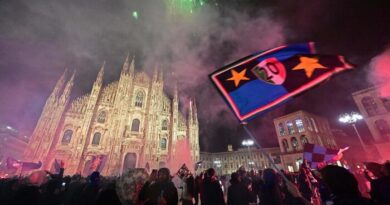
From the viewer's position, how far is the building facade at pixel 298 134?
31.5m

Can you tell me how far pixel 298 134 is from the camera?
3275 centimetres

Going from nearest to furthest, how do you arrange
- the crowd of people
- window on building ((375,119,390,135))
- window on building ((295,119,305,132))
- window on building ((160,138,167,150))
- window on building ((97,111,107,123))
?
the crowd of people < window on building ((375,119,390,135)) < window on building ((97,111,107,123)) < window on building ((160,138,167,150)) < window on building ((295,119,305,132))

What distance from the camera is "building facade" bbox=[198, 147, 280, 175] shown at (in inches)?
2120

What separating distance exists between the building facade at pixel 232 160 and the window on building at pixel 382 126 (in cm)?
3514

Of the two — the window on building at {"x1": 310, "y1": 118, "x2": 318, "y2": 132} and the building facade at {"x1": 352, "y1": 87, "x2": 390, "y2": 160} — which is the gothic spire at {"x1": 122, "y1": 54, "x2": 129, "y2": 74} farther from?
the window on building at {"x1": 310, "y1": 118, "x2": 318, "y2": 132}

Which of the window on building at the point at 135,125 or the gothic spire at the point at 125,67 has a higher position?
the gothic spire at the point at 125,67

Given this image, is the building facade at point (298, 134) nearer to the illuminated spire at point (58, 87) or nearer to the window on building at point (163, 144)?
the window on building at point (163, 144)

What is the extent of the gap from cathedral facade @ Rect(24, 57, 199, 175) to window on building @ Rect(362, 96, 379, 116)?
24757 mm

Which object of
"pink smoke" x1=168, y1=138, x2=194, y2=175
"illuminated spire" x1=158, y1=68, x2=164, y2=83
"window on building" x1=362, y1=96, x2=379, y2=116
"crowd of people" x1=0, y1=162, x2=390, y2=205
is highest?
"illuminated spire" x1=158, y1=68, x2=164, y2=83

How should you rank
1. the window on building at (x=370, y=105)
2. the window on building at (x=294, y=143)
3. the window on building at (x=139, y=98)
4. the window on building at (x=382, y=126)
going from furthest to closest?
the window on building at (x=294, y=143), the window on building at (x=139, y=98), the window on building at (x=370, y=105), the window on building at (x=382, y=126)

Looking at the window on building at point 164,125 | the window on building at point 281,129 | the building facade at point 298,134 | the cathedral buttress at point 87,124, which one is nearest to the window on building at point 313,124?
the building facade at point 298,134

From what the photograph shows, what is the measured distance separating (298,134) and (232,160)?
2957 centimetres

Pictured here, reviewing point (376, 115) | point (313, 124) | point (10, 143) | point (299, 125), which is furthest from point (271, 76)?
point (10, 143)

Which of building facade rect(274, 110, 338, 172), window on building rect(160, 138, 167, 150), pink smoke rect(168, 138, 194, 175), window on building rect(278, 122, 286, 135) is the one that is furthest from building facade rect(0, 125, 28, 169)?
window on building rect(278, 122, 286, 135)
